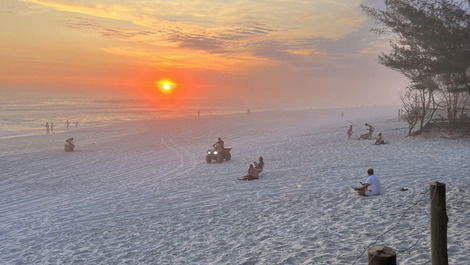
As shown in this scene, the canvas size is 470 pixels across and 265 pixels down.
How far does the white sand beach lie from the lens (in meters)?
8.39

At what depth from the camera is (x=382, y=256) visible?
13.6 ft

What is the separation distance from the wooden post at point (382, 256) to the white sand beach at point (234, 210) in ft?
10.9

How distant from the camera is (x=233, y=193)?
13859 mm

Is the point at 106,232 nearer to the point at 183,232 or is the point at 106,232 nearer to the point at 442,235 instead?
the point at 183,232

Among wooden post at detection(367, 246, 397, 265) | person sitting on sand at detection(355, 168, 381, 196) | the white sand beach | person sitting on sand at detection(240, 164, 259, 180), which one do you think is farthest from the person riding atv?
wooden post at detection(367, 246, 397, 265)

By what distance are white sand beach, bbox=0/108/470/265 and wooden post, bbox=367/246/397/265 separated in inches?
131

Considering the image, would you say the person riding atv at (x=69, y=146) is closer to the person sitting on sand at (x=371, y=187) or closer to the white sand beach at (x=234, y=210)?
the white sand beach at (x=234, y=210)

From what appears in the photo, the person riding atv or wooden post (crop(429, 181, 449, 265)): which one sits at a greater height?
wooden post (crop(429, 181, 449, 265))

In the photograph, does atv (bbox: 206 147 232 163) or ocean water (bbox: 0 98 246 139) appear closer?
atv (bbox: 206 147 232 163)

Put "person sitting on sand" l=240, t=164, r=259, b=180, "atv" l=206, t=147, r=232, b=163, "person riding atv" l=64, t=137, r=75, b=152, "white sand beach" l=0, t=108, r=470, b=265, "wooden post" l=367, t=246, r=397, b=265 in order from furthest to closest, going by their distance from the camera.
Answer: "person riding atv" l=64, t=137, r=75, b=152 → "atv" l=206, t=147, r=232, b=163 → "person sitting on sand" l=240, t=164, r=259, b=180 → "white sand beach" l=0, t=108, r=470, b=265 → "wooden post" l=367, t=246, r=397, b=265

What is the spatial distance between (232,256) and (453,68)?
35.0 ft

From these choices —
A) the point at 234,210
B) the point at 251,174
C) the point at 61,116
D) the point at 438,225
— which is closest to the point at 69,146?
the point at 251,174

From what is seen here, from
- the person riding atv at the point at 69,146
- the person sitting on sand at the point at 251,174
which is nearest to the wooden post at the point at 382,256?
the person sitting on sand at the point at 251,174

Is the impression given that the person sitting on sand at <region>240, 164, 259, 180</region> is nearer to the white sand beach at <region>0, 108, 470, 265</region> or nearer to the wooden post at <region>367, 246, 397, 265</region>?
the white sand beach at <region>0, 108, 470, 265</region>
